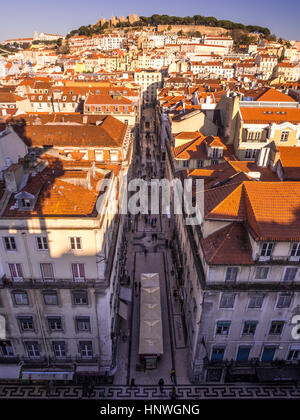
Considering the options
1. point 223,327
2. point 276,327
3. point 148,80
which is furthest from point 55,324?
point 148,80

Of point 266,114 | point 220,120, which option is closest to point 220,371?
point 266,114

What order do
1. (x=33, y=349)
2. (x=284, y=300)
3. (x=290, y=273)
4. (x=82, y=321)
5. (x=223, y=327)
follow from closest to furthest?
(x=290, y=273) < (x=284, y=300) < (x=223, y=327) < (x=82, y=321) < (x=33, y=349)

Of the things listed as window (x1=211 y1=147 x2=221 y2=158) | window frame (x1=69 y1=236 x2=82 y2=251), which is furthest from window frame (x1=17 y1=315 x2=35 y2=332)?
window (x1=211 y1=147 x2=221 y2=158)

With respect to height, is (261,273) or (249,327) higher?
(261,273)

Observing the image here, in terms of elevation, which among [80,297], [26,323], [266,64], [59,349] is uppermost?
[266,64]

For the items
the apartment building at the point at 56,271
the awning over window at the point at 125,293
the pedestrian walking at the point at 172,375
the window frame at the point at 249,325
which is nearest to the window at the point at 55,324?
the apartment building at the point at 56,271

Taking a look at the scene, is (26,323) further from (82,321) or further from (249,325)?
(249,325)

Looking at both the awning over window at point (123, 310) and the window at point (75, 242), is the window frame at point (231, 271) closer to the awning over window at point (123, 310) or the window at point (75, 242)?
the window at point (75, 242)
